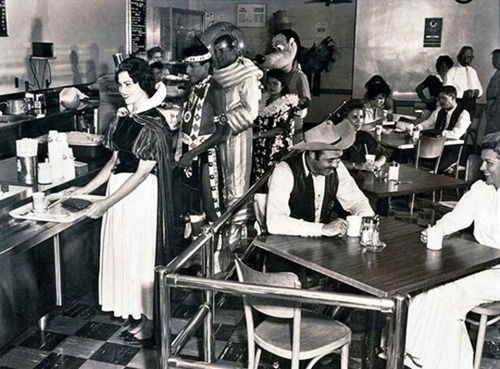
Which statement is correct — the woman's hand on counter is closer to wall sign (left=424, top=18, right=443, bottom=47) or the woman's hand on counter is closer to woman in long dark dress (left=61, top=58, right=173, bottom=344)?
woman in long dark dress (left=61, top=58, right=173, bottom=344)

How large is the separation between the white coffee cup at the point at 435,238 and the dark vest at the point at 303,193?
2.38 ft

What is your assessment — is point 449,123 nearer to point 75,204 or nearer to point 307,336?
point 75,204

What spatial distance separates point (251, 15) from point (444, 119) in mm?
6439

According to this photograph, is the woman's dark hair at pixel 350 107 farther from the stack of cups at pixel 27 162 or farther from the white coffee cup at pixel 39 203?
the white coffee cup at pixel 39 203

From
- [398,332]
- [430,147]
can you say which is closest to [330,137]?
[398,332]

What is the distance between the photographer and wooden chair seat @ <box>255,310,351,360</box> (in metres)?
2.65

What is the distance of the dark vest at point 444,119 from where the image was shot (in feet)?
23.2

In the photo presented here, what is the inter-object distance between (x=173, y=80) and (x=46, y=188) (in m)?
5.07

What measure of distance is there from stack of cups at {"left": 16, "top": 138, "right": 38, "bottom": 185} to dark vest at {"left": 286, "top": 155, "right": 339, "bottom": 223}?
1654mm

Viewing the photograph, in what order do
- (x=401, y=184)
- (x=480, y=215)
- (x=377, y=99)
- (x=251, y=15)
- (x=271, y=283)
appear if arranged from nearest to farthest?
(x=271, y=283) → (x=480, y=215) → (x=401, y=184) → (x=377, y=99) → (x=251, y=15)

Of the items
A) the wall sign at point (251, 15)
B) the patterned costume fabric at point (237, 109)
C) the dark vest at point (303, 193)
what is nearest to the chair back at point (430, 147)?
the patterned costume fabric at point (237, 109)

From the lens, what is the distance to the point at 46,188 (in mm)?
3816

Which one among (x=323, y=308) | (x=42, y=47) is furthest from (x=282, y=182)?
(x=42, y=47)

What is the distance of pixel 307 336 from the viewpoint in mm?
2756
